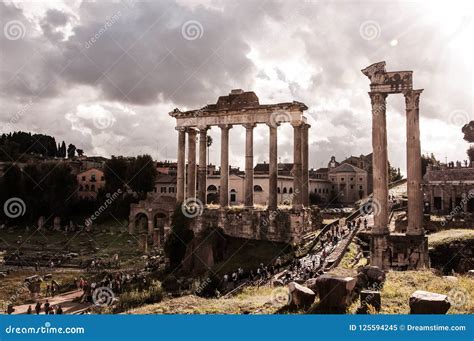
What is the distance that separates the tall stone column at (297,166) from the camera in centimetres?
2627

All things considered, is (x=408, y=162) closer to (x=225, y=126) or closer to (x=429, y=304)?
(x=429, y=304)

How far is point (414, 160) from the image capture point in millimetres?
19000

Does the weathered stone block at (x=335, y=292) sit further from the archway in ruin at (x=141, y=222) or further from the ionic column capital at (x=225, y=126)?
the archway in ruin at (x=141, y=222)

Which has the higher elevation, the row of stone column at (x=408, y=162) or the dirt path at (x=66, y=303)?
the row of stone column at (x=408, y=162)

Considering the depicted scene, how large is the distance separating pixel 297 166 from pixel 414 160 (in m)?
8.56

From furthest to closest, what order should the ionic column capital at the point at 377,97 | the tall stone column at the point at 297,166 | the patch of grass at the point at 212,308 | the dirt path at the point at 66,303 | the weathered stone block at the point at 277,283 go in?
the tall stone column at the point at 297,166 → the dirt path at the point at 66,303 → the ionic column capital at the point at 377,97 → the weathered stone block at the point at 277,283 → the patch of grass at the point at 212,308

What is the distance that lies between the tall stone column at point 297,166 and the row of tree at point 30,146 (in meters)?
60.5

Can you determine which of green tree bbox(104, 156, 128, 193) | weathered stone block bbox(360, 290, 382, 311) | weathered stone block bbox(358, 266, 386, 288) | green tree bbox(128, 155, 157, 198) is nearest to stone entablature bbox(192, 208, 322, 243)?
weathered stone block bbox(358, 266, 386, 288)

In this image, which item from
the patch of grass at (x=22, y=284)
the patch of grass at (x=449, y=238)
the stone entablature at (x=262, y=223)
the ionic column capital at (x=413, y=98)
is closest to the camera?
the ionic column capital at (x=413, y=98)

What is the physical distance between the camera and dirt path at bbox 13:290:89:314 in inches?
854

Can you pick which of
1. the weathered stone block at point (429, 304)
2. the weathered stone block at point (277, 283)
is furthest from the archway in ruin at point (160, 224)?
the weathered stone block at point (429, 304)

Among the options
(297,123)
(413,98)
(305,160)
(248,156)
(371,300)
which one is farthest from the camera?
(305,160)

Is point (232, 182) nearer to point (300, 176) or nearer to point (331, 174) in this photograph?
point (331, 174)

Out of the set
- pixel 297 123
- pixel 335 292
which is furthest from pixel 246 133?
pixel 335 292
